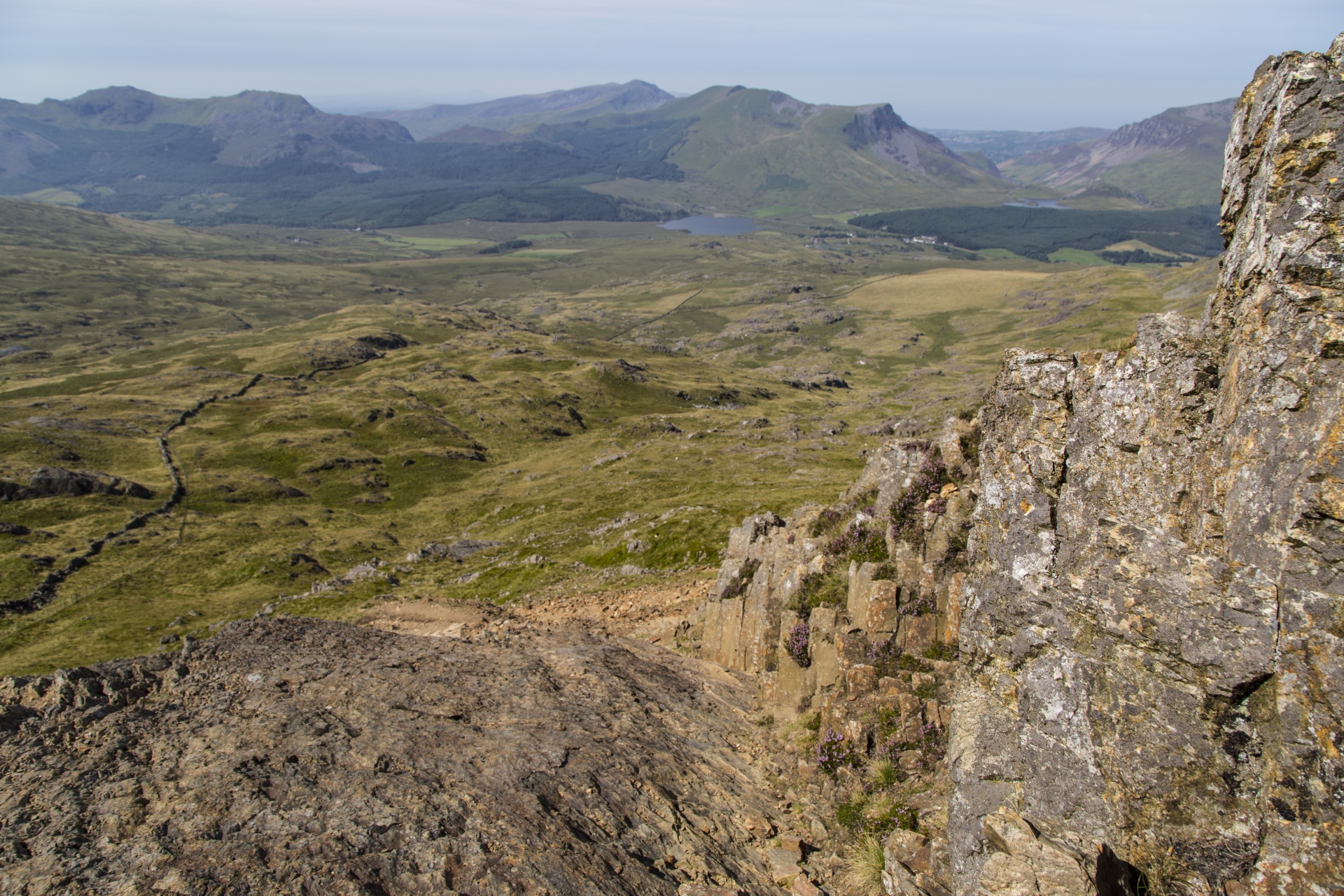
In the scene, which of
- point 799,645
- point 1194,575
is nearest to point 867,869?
point 1194,575

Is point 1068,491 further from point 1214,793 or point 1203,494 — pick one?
point 1214,793

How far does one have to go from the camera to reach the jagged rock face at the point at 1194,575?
10.8 m

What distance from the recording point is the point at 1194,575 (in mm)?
12727

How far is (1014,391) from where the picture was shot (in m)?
16.3

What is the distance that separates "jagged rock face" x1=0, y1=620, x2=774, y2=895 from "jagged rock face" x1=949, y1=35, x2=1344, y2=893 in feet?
27.1

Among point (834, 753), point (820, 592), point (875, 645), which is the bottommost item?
point (834, 753)

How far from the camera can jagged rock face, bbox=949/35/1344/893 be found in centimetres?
1079

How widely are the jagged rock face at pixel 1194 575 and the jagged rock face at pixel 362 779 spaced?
8.27 metres

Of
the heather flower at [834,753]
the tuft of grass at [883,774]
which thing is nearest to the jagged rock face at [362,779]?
the heather flower at [834,753]

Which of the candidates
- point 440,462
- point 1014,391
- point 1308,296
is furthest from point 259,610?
point 1308,296

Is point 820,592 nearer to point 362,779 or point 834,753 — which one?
point 834,753

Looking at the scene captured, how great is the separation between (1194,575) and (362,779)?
65.1ft

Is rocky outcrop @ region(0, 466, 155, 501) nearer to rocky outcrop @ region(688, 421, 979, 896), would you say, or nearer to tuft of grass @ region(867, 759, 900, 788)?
rocky outcrop @ region(688, 421, 979, 896)

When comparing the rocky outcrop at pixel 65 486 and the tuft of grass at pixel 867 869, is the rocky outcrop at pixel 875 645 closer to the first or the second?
the tuft of grass at pixel 867 869
